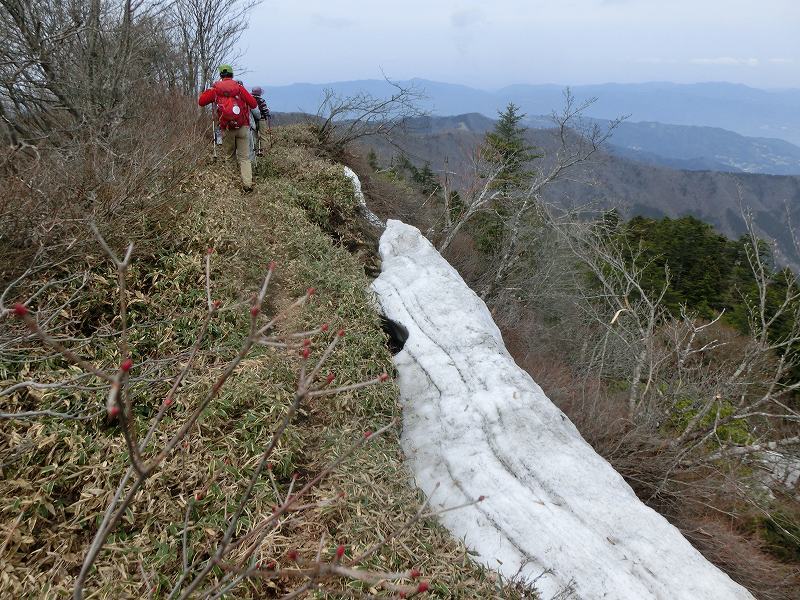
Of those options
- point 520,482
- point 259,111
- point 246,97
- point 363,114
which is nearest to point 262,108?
point 259,111

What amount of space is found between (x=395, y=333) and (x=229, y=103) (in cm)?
502

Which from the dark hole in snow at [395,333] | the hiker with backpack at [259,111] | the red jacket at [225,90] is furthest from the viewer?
the hiker with backpack at [259,111]

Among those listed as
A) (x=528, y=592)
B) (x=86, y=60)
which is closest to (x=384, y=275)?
(x=528, y=592)

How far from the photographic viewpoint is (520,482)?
175 inches

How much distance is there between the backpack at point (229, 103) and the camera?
768 cm

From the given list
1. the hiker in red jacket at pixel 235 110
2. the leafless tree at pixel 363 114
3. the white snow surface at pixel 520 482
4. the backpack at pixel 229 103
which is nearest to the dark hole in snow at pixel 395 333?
the white snow surface at pixel 520 482

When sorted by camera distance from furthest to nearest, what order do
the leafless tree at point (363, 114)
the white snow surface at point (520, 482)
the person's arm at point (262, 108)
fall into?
the leafless tree at point (363, 114)
the person's arm at point (262, 108)
the white snow surface at point (520, 482)

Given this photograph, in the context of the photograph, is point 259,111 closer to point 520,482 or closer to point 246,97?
point 246,97

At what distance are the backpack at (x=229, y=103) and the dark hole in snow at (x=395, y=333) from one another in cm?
455

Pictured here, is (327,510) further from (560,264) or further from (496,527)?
(560,264)

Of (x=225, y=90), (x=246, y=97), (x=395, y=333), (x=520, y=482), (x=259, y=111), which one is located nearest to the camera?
(x=520, y=482)

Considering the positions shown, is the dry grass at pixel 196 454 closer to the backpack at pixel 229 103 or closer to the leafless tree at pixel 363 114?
the backpack at pixel 229 103

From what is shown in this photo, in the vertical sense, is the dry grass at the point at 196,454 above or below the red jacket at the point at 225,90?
below

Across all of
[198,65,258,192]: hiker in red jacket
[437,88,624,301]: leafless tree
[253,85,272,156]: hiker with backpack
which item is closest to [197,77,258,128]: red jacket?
[198,65,258,192]: hiker in red jacket
